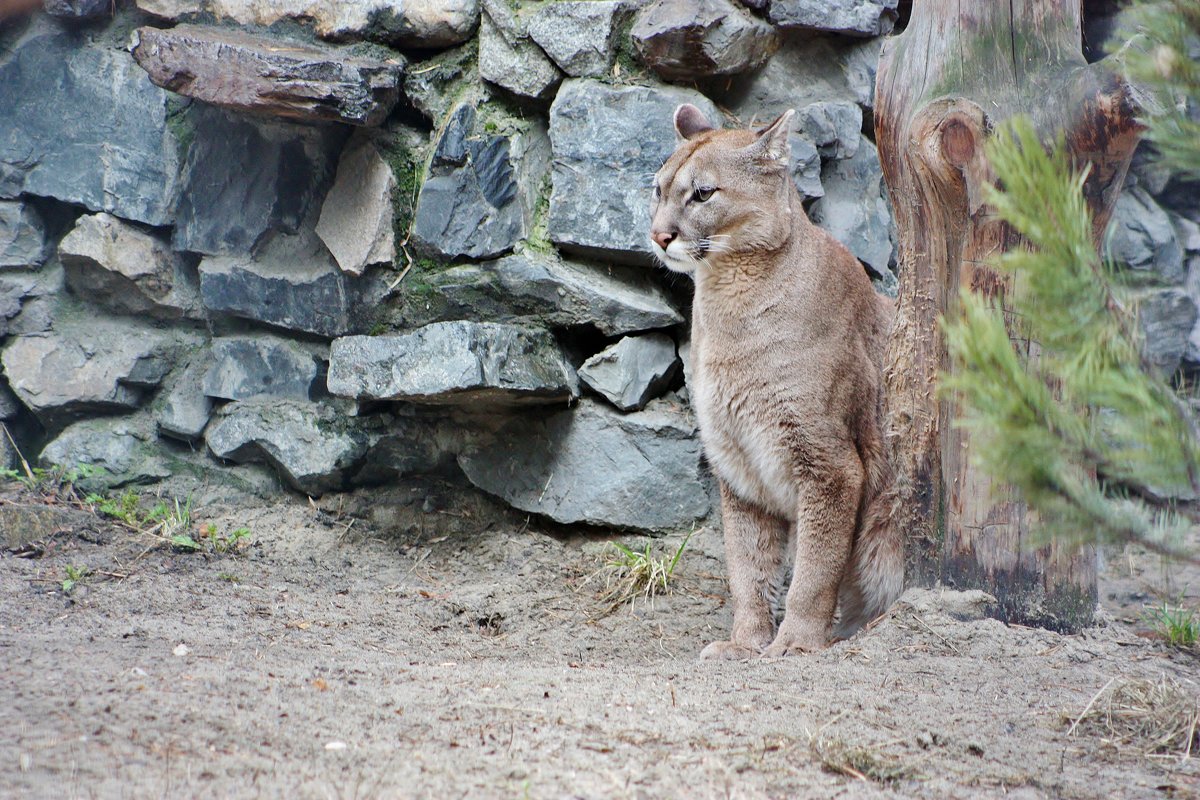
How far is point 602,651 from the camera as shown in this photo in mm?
3881

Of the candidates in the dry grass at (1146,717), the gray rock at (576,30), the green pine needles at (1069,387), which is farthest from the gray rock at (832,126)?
the green pine needles at (1069,387)

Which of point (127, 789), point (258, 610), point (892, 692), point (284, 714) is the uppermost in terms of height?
point (127, 789)

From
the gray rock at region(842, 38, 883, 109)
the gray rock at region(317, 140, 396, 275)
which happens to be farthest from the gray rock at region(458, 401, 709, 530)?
the gray rock at region(842, 38, 883, 109)

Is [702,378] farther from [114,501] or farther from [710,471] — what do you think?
[114,501]

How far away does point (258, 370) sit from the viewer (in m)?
4.75

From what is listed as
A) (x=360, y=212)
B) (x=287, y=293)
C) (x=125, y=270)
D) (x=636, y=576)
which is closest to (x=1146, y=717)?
(x=636, y=576)

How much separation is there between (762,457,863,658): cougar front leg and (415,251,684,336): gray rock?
3.99ft

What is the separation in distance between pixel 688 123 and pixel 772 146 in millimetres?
424

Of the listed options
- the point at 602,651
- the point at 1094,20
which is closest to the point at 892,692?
the point at 602,651

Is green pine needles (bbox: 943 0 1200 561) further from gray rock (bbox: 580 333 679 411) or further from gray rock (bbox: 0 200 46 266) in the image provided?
gray rock (bbox: 0 200 46 266)

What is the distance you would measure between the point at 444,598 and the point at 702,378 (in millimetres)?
1394

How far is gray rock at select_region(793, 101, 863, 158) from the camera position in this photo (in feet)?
15.7

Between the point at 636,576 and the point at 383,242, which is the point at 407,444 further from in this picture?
the point at 636,576

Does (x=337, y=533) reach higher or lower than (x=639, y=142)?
lower
